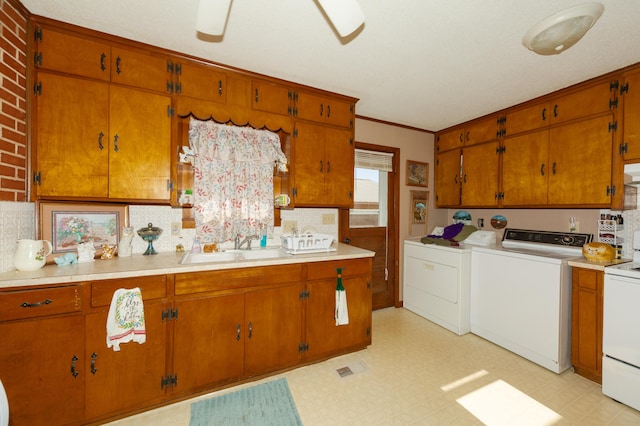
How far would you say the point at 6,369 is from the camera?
4.54 ft

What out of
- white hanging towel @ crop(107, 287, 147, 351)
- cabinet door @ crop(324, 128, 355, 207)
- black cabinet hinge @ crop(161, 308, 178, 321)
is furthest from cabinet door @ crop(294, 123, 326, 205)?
white hanging towel @ crop(107, 287, 147, 351)

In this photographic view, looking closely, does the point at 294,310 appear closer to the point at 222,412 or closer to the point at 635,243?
the point at 222,412

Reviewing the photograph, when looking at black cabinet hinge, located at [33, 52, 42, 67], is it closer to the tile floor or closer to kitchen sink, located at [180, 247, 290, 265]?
kitchen sink, located at [180, 247, 290, 265]

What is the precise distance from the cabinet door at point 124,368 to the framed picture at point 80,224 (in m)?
0.70

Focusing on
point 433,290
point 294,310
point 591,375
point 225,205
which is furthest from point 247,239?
point 591,375

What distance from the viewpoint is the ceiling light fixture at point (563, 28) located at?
131 cm

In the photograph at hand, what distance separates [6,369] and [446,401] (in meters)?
2.72

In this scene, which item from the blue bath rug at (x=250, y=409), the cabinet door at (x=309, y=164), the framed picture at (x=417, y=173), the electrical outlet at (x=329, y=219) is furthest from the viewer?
the framed picture at (x=417, y=173)

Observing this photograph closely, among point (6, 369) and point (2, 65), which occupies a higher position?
point (2, 65)

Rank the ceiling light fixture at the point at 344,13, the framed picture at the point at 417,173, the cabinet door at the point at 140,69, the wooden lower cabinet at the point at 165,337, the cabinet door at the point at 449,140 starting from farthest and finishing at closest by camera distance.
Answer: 1. the framed picture at the point at 417,173
2. the cabinet door at the point at 449,140
3. the cabinet door at the point at 140,69
4. the wooden lower cabinet at the point at 165,337
5. the ceiling light fixture at the point at 344,13

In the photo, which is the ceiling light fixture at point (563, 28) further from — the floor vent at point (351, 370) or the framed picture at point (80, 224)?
the framed picture at point (80, 224)

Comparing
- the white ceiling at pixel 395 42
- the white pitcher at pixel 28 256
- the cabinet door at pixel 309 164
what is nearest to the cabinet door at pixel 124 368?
the white pitcher at pixel 28 256

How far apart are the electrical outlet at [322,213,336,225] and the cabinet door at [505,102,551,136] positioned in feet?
7.46

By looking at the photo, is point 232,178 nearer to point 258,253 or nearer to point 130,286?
point 258,253
